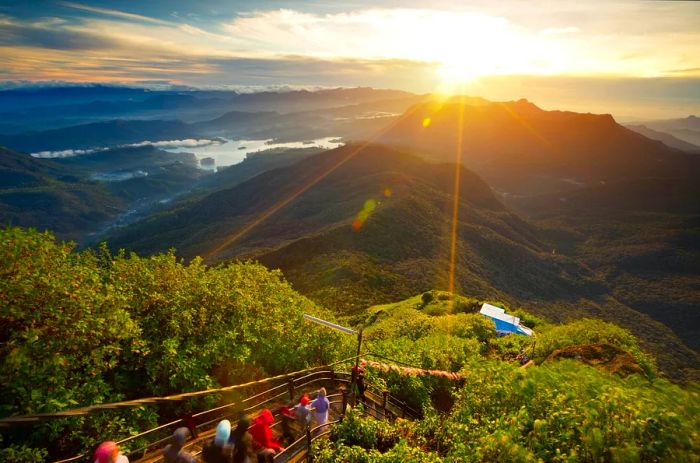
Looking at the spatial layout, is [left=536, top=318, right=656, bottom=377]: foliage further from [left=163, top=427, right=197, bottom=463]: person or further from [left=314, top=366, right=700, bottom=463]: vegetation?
[left=163, top=427, right=197, bottom=463]: person

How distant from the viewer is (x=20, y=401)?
8492 mm

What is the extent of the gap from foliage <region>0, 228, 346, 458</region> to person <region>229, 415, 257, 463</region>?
11.2 feet

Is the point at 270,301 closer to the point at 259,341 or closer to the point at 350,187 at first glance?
the point at 259,341

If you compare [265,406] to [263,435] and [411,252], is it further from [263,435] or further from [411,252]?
[411,252]

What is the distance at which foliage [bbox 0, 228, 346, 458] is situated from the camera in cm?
874

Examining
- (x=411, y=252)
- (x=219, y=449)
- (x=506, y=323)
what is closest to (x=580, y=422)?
(x=219, y=449)

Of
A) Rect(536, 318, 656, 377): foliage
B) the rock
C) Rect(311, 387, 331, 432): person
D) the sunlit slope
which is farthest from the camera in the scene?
the sunlit slope

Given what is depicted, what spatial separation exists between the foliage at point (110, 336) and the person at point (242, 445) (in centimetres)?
341

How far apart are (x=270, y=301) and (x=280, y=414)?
7.07m

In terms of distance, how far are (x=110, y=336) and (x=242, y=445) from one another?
16.8 ft

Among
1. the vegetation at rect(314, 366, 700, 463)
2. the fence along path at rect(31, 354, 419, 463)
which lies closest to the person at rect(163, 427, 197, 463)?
the fence along path at rect(31, 354, 419, 463)

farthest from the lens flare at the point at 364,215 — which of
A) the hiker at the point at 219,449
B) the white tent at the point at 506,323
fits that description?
the hiker at the point at 219,449

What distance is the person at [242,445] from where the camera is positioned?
834cm

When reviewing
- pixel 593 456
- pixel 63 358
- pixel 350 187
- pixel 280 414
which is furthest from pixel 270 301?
pixel 350 187
